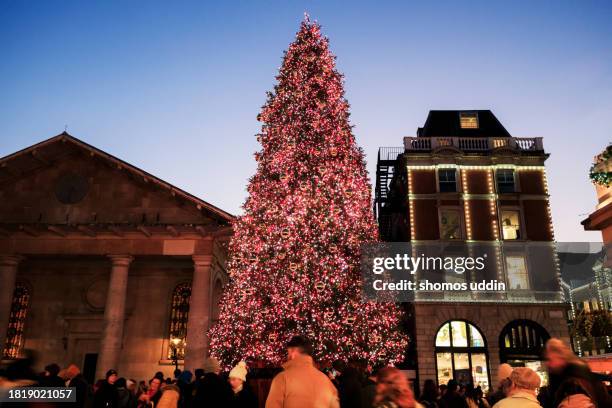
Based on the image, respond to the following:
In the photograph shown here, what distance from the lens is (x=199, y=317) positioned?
72.7ft

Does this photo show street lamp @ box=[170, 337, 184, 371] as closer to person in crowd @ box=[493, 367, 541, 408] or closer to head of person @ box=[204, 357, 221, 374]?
head of person @ box=[204, 357, 221, 374]

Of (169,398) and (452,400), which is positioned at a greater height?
(169,398)

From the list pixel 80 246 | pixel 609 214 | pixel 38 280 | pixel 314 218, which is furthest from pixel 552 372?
pixel 38 280

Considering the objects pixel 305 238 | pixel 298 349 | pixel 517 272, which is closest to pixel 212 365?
pixel 305 238

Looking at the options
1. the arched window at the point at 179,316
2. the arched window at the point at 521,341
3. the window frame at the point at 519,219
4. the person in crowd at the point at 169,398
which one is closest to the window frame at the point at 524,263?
the window frame at the point at 519,219

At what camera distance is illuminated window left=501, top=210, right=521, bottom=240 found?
31.9 metres

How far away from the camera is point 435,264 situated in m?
31.0

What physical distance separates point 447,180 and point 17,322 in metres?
26.3

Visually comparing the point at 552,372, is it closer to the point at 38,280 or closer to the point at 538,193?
the point at 38,280

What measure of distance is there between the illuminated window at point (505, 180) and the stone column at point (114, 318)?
22993 mm

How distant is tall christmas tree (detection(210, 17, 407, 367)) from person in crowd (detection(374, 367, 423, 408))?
43.8ft

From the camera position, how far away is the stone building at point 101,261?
23.1 metres

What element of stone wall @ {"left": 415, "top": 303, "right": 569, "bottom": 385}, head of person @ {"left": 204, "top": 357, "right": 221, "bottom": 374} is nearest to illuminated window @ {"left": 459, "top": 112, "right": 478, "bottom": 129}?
stone wall @ {"left": 415, "top": 303, "right": 569, "bottom": 385}

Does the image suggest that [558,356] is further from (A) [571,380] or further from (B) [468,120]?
(B) [468,120]
